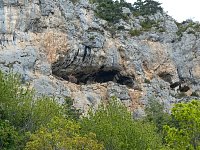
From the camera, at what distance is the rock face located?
56.5 m

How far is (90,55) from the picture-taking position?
62.0m

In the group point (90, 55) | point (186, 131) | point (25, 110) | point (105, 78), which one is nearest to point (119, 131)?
point (25, 110)

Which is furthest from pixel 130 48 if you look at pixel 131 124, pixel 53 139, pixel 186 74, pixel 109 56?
pixel 53 139

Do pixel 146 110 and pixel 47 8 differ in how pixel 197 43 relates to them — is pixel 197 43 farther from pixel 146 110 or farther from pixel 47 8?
pixel 47 8

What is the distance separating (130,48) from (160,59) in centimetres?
572

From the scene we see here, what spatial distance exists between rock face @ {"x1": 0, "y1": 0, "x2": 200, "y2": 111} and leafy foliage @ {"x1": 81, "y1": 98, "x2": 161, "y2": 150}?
53.3ft

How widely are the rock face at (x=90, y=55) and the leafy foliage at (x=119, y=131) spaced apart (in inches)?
640

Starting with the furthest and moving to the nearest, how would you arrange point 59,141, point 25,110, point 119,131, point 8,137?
point 25,110 < point 119,131 < point 8,137 < point 59,141

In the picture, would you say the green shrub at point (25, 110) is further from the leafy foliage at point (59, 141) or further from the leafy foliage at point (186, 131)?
the leafy foliage at point (186, 131)

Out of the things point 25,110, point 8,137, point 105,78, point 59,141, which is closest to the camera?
point 59,141

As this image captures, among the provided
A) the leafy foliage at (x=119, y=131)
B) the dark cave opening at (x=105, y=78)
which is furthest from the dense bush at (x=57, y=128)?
the dark cave opening at (x=105, y=78)

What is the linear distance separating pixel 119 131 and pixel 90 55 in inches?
1084

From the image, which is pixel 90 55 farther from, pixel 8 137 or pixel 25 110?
pixel 8 137

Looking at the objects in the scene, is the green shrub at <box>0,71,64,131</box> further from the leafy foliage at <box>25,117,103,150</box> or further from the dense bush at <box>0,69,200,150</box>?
the leafy foliage at <box>25,117,103,150</box>
